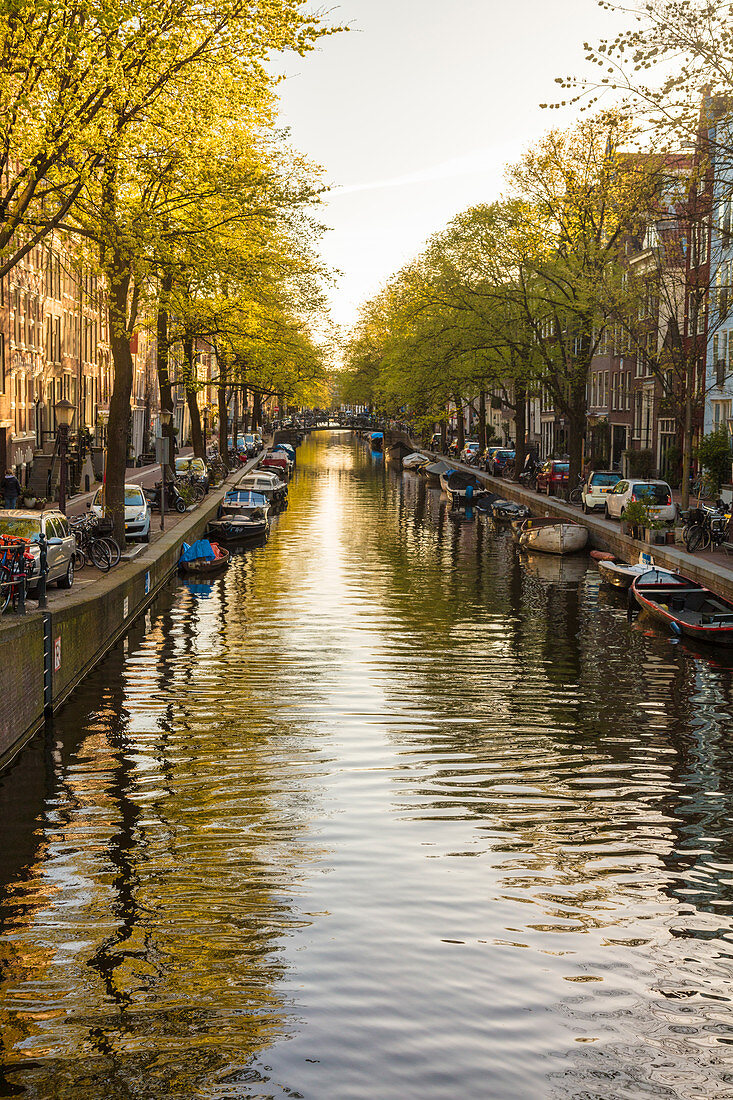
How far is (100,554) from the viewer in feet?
102

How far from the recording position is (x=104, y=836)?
14.9 meters

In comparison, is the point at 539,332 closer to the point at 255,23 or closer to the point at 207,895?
the point at 255,23

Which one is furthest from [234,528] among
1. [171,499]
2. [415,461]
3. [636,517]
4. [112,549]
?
[415,461]

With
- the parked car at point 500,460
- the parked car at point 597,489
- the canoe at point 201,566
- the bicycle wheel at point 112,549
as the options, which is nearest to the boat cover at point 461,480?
the parked car at point 500,460

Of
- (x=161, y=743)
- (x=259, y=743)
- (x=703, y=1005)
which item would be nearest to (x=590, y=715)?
Answer: (x=259, y=743)

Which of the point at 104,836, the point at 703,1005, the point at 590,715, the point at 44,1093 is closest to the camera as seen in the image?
the point at 44,1093

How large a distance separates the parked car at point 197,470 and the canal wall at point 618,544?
1512 centimetres

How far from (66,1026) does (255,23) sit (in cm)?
1999

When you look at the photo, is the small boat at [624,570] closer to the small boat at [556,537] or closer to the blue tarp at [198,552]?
the small boat at [556,537]

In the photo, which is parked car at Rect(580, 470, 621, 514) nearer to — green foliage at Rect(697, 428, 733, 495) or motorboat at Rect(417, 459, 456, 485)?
green foliage at Rect(697, 428, 733, 495)

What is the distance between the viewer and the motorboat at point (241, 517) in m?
48.5

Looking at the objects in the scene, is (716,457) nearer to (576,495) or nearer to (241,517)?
(576,495)

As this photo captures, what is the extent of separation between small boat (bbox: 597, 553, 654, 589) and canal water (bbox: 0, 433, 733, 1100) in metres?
8.38

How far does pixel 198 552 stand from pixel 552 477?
91.6 feet
